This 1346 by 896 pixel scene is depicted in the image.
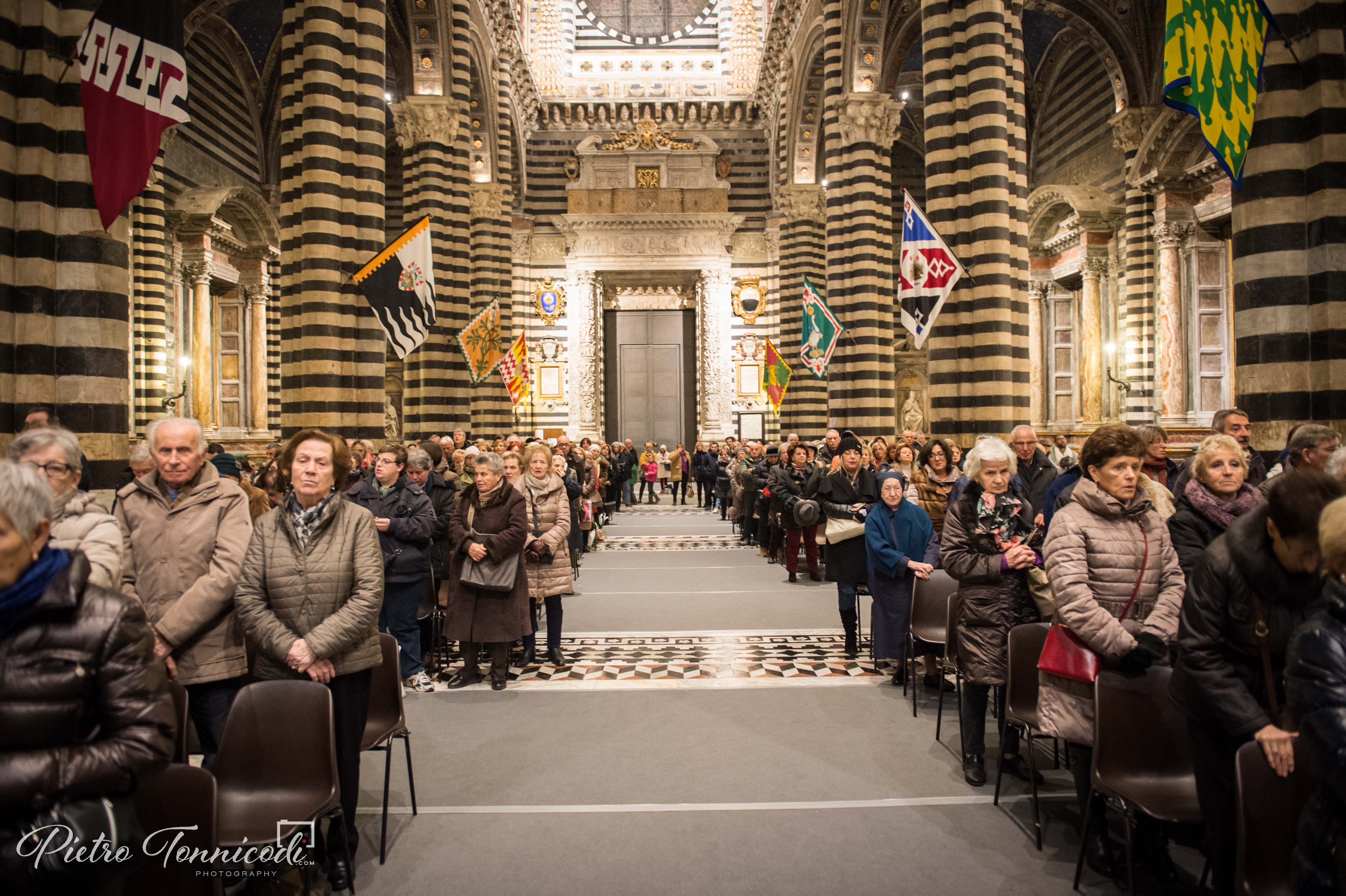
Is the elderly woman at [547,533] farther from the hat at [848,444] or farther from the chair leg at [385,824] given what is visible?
the hat at [848,444]

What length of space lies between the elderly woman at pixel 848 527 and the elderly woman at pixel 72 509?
5.16 meters

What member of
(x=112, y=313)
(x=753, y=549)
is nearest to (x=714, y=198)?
(x=753, y=549)

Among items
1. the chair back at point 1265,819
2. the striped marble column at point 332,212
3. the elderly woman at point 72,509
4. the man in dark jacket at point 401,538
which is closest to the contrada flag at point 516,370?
the striped marble column at point 332,212

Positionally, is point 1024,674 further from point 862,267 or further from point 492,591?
point 862,267

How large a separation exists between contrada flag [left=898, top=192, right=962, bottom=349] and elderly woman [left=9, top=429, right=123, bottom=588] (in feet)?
30.4

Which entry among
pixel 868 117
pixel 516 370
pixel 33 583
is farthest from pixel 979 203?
pixel 33 583

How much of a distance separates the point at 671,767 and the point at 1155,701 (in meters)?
2.48

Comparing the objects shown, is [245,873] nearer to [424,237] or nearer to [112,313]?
[112,313]

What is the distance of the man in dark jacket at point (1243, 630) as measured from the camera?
237cm

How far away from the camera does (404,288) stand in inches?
392

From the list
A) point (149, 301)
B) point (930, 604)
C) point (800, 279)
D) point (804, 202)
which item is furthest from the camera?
point (800, 279)

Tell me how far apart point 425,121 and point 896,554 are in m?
14.5

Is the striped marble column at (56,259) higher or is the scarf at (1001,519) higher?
the striped marble column at (56,259)

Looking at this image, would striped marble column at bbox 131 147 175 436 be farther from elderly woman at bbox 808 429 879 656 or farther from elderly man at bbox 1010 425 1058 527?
elderly man at bbox 1010 425 1058 527
